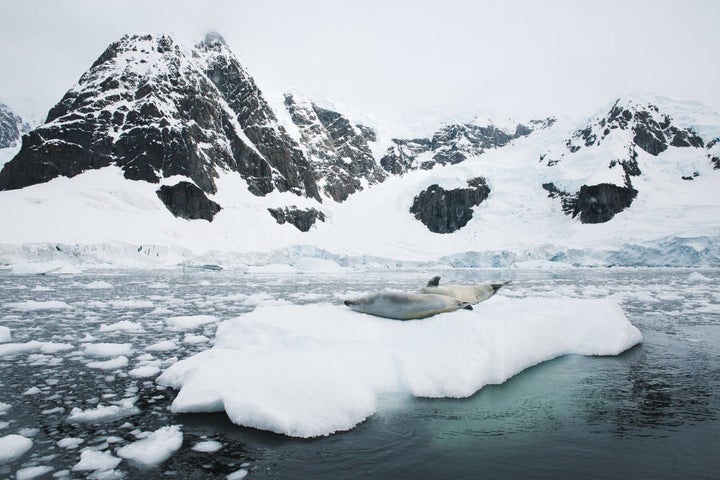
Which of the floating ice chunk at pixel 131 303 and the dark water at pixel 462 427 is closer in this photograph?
the dark water at pixel 462 427

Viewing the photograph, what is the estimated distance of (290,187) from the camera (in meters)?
98.1

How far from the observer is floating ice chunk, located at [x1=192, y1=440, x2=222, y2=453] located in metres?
3.86

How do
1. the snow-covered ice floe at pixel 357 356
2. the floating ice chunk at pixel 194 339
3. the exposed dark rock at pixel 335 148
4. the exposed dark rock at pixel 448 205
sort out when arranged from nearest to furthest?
1. the snow-covered ice floe at pixel 357 356
2. the floating ice chunk at pixel 194 339
3. the exposed dark rock at pixel 448 205
4. the exposed dark rock at pixel 335 148

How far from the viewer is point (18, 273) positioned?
33.3 meters

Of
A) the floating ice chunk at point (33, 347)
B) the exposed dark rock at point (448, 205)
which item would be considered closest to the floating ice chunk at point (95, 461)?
the floating ice chunk at point (33, 347)

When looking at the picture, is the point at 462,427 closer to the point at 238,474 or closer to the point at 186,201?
the point at 238,474

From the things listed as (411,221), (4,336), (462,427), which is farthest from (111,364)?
(411,221)

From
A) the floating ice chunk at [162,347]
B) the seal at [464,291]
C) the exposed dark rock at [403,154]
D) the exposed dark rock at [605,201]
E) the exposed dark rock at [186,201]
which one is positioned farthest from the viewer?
the exposed dark rock at [403,154]

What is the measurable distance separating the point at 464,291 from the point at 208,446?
6.80 m

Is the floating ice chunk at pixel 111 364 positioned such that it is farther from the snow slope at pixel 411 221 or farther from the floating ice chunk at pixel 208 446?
the snow slope at pixel 411 221

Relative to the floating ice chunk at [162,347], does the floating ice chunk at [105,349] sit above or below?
above

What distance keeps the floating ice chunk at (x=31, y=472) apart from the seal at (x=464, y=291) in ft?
20.6

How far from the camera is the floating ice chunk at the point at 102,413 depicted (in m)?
4.49

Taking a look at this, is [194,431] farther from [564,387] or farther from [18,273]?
[18,273]
